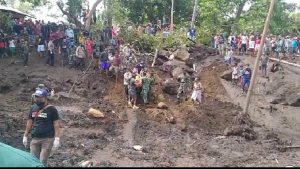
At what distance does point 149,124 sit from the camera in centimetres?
1831

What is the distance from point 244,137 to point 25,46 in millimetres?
13028

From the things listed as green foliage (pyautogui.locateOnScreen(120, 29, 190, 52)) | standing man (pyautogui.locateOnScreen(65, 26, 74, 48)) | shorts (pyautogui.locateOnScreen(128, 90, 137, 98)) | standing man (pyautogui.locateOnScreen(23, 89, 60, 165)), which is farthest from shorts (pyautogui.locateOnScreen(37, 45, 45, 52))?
standing man (pyautogui.locateOnScreen(23, 89, 60, 165))

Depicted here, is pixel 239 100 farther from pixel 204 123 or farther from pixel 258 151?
pixel 258 151

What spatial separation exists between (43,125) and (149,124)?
32.5 ft

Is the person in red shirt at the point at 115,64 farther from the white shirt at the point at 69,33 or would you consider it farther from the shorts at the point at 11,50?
the shorts at the point at 11,50

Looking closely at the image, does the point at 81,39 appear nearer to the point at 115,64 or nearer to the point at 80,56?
the point at 80,56

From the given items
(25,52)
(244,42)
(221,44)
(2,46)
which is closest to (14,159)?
(25,52)

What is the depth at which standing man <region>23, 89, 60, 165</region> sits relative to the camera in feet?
28.3

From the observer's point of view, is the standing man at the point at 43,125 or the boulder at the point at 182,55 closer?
the standing man at the point at 43,125

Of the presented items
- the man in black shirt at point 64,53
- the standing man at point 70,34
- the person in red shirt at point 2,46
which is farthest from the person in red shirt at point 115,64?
the person in red shirt at point 2,46

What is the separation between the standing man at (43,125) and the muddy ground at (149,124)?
2866 millimetres

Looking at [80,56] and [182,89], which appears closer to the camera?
[182,89]

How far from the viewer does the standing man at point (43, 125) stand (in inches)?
339

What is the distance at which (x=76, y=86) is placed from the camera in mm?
23062
